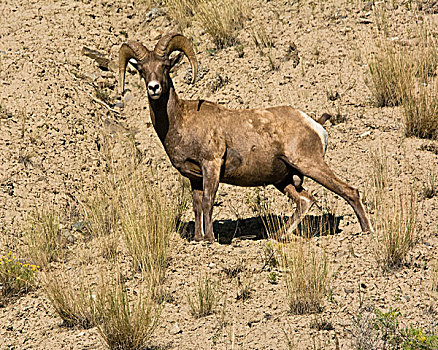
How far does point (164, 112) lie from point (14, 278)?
2.88 m

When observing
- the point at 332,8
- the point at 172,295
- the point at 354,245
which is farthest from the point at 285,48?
the point at 172,295

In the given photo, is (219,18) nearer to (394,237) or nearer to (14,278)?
(14,278)

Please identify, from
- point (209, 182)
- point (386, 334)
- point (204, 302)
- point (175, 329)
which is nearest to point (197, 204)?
point (209, 182)

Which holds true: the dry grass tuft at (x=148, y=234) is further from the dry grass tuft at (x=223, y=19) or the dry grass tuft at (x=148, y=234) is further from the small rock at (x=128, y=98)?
the dry grass tuft at (x=223, y=19)

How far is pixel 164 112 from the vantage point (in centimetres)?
848

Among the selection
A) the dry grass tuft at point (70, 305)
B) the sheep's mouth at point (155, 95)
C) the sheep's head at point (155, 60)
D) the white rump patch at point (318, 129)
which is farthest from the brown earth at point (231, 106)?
the sheep's head at point (155, 60)

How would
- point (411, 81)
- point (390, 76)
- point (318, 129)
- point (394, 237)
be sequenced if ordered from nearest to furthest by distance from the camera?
1. point (394, 237)
2. point (318, 129)
3. point (411, 81)
4. point (390, 76)

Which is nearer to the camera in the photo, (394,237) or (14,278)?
(394,237)

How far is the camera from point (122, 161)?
12047 millimetres

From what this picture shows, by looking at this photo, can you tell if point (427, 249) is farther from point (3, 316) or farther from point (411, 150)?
point (3, 316)

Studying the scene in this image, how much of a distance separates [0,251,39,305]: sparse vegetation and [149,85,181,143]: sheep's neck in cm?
242

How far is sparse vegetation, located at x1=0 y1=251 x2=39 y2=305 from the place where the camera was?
8094 mm

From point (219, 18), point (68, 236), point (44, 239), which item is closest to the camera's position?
point (44, 239)

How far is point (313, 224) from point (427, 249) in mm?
1872
